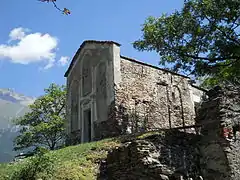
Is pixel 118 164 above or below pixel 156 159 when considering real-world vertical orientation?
below

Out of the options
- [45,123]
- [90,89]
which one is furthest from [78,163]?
[45,123]

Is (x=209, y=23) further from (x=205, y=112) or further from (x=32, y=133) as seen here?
(x=32, y=133)

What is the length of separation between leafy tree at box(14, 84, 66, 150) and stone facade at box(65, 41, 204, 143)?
21.2 ft

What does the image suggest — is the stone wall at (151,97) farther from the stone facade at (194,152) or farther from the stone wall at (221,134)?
the stone wall at (221,134)

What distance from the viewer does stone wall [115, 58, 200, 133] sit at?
61.9ft

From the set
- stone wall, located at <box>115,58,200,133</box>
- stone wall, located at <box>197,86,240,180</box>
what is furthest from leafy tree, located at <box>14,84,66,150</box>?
stone wall, located at <box>197,86,240,180</box>

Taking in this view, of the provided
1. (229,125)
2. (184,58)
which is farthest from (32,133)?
(229,125)

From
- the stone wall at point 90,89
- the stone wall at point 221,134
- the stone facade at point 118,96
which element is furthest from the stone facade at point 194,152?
the stone wall at point 90,89

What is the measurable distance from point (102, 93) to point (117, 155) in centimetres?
831

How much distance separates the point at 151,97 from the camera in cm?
2005

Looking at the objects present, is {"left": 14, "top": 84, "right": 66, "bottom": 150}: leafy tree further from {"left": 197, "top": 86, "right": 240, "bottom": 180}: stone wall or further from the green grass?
{"left": 197, "top": 86, "right": 240, "bottom": 180}: stone wall

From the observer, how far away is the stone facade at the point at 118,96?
18594 millimetres

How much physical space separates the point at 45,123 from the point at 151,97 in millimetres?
12124

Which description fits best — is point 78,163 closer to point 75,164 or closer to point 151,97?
point 75,164
